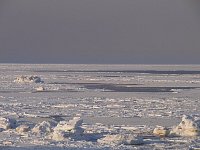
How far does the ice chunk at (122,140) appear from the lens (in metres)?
11.0

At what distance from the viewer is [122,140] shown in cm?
1109

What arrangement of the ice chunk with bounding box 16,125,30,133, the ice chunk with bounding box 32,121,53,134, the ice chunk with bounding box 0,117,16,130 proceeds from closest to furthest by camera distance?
the ice chunk with bounding box 32,121,53,134 → the ice chunk with bounding box 16,125,30,133 → the ice chunk with bounding box 0,117,16,130

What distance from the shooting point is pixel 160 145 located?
10.8 m

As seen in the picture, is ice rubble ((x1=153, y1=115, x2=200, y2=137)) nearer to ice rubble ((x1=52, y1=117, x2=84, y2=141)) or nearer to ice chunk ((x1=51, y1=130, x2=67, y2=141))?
ice rubble ((x1=52, y1=117, x2=84, y2=141))

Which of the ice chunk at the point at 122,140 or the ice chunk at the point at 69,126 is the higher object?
the ice chunk at the point at 69,126

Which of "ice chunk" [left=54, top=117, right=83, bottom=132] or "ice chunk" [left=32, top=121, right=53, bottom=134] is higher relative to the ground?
"ice chunk" [left=54, top=117, right=83, bottom=132]

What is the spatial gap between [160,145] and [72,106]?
7.94m

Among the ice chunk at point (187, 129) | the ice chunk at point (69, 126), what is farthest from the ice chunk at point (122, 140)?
the ice chunk at point (187, 129)

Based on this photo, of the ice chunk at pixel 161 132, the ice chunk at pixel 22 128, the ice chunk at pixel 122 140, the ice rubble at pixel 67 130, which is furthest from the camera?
the ice chunk at pixel 22 128

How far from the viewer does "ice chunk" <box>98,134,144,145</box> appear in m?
11.0

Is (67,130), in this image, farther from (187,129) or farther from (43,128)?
(187,129)

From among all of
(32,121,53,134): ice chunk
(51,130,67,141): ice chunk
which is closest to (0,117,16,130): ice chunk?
(32,121,53,134): ice chunk

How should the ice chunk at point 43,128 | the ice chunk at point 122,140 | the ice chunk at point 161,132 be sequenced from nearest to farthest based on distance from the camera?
1. the ice chunk at point 122,140
2. the ice chunk at point 161,132
3. the ice chunk at point 43,128

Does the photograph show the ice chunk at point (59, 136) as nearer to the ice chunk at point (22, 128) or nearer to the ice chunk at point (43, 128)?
the ice chunk at point (43, 128)
